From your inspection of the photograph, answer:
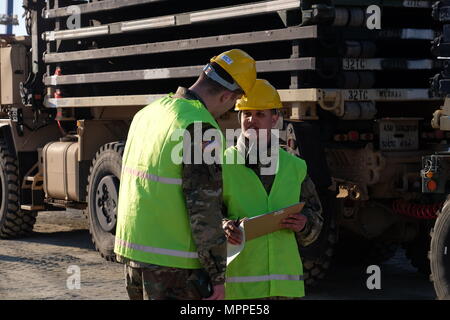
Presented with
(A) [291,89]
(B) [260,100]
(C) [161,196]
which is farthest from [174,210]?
(A) [291,89]

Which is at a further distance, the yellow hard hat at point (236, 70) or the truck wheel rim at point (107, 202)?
the truck wheel rim at point (107, 202)

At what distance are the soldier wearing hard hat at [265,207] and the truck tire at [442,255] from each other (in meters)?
2.45

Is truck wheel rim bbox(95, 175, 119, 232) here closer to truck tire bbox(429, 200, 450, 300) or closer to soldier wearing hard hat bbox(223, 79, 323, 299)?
truck tire bbox(429, 200, 450, 300)

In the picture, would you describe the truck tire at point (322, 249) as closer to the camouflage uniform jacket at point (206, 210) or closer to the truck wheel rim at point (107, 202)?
the truck wheel rim at point (107, 202)

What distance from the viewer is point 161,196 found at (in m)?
4.34

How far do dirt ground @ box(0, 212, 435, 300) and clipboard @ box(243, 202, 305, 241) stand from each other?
397 centimetres

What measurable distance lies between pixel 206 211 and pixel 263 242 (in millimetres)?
706

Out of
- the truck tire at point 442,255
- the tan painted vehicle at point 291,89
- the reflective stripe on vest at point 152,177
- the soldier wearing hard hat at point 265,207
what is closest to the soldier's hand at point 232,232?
the soldier wearing hard hat at point 265,207

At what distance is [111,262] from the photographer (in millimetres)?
10742

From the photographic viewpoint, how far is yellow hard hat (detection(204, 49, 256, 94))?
15.0 ft

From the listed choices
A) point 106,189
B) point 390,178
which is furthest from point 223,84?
point 106,189

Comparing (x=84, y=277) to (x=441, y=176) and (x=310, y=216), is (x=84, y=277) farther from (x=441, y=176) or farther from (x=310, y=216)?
(x=310, y=216)

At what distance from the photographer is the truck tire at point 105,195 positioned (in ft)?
34.8

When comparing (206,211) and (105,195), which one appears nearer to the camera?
(206,211)
